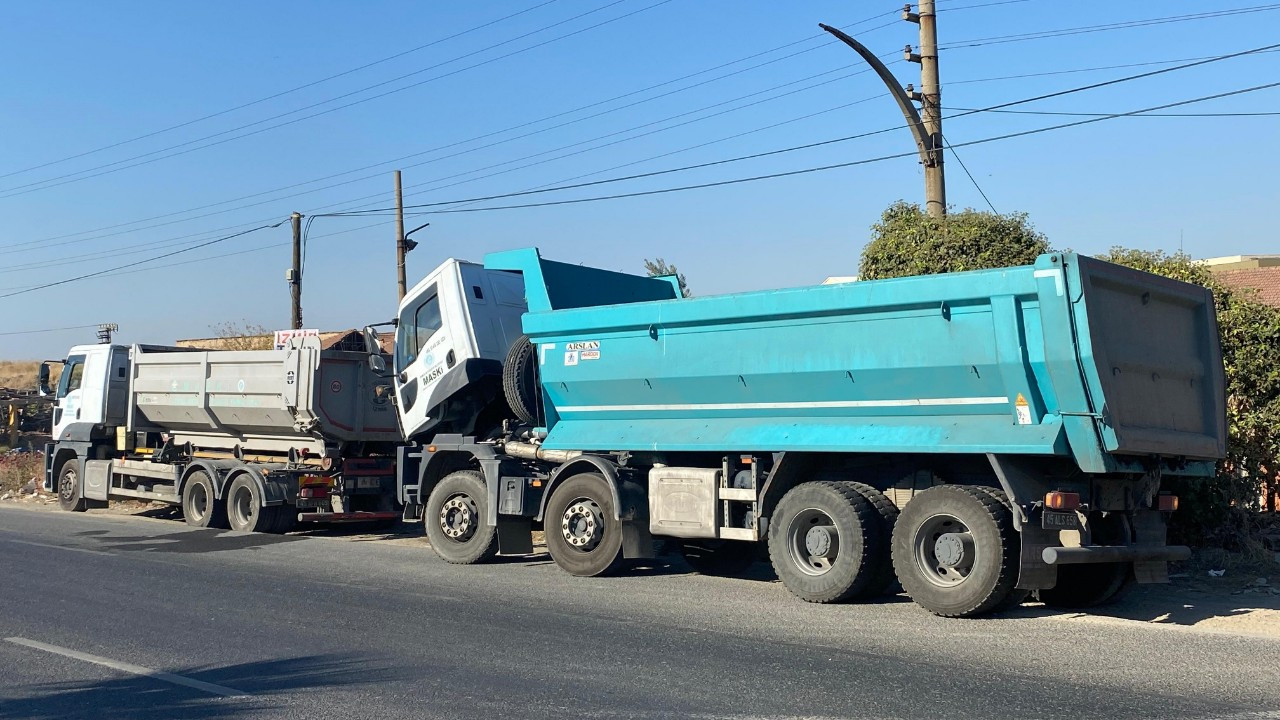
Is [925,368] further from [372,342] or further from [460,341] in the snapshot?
[372,342]

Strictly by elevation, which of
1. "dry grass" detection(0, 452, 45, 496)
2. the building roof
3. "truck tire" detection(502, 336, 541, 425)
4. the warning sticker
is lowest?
"dry grass" detection(0, 452, 45, 496)

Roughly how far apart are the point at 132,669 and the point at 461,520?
18.4 ft

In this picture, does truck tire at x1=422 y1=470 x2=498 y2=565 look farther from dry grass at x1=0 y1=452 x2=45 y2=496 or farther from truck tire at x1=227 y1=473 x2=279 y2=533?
dry grass at x1=0 y1=452 x2=45 y2=496

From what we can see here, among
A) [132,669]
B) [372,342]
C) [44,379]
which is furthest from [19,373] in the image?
[132,669]

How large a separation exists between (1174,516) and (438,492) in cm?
753

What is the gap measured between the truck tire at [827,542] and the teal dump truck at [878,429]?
2 centimetres

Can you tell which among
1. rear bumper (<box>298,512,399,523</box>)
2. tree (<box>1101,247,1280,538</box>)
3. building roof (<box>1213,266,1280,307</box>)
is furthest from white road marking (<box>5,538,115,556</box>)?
building roof (<box>1213,266,1280,307</box>)

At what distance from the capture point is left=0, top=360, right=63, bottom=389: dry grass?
59156 mm

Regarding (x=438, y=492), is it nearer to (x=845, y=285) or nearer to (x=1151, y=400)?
(x=845, y=285)

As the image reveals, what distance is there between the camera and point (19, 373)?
69.8 meters

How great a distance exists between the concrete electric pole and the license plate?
655 centimetres

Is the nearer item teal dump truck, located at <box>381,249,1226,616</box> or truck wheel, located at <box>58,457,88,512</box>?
teal dump truck, located at <box>381,249,1226,616</box>

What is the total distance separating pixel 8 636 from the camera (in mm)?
8398

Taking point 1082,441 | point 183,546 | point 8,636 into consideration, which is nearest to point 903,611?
point 1082,441
